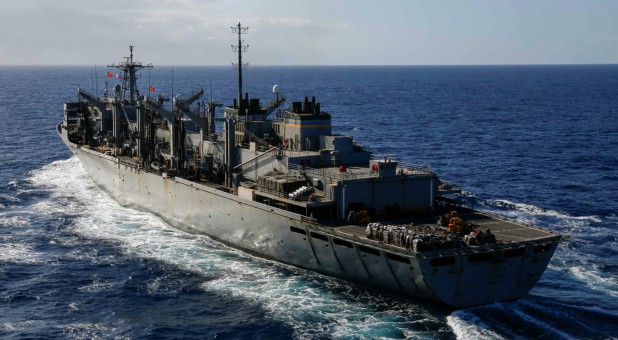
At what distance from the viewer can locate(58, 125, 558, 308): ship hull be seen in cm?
3334

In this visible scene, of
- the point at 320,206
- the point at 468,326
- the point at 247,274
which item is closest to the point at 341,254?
the point at 320,206

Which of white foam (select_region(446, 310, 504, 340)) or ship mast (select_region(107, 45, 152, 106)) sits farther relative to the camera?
ship mast (select_region(107, 45, 152, 106))

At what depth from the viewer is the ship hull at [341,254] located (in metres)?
33.3

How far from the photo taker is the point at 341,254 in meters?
36.8

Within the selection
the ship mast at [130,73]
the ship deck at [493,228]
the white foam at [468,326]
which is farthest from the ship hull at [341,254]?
the ship mast at [130,73]

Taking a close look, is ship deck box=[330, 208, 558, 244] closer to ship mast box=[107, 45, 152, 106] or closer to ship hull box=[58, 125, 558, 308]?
ship hull box=[58, 125, 558, 308]

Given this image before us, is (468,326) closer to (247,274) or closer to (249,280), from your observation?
(249,280)

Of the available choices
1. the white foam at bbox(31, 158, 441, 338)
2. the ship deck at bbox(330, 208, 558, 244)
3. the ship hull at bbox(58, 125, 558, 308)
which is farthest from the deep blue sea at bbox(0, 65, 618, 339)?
the ship deck at bbox(330, 208, 558, 244)

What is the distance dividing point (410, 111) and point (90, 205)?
271 ft

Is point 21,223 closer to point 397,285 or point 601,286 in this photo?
point 397,285

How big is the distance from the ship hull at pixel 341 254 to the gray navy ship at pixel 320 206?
0.07 meters

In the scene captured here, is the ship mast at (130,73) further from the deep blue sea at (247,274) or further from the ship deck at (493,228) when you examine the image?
the ship deck at (493,228)

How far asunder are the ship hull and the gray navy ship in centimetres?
7

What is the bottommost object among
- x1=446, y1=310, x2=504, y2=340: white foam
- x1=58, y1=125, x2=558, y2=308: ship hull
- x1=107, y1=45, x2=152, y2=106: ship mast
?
x1=446, y1=310, x2=504, y2=340: white foam
